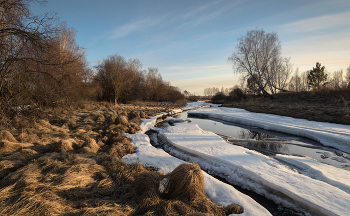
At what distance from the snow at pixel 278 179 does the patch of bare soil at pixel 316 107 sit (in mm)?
8665

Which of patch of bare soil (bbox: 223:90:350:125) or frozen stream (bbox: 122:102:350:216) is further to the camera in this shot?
patch of bare soil (bbox: 223:90:350:125)

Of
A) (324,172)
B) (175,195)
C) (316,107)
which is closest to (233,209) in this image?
(175,195)

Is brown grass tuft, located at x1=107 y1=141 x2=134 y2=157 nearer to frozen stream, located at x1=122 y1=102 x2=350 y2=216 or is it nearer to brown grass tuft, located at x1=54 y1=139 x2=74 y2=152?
frozen stream, located at x1=122 y1=102 x2=350 y2=216

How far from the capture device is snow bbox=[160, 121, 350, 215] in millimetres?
3389

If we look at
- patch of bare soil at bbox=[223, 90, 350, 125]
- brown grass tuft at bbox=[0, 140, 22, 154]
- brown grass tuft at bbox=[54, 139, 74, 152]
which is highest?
patch of bare soil at bbox=[223, 90, 350, 125]

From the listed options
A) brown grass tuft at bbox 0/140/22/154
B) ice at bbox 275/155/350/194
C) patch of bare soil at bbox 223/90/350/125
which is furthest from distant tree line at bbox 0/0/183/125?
patch of bare soil at bbox 223/90/350/125

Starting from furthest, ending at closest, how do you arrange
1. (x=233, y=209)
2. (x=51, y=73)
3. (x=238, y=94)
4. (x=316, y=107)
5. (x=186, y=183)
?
(x=238, y=94), (x=316, y=107), (x=51, y=73), (x=186, y=183), (x=233, y=209)

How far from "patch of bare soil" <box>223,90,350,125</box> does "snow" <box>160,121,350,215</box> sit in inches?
341

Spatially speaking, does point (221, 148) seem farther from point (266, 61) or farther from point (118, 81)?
point (266, 61)

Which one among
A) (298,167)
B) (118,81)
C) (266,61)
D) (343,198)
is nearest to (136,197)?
(343,198)

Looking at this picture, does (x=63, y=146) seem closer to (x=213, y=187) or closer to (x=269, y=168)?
(x=213, y=187)

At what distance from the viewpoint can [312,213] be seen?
3270 mm

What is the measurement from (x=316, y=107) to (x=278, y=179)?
1524cm

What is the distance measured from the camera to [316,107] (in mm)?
15281
